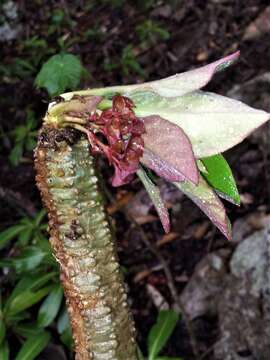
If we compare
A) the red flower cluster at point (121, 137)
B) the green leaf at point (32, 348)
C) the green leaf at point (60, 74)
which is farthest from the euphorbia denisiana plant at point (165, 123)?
the green leaf at point (60, 74)

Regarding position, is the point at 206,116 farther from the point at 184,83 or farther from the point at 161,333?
the point at 161,333

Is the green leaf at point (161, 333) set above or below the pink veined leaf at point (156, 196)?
below

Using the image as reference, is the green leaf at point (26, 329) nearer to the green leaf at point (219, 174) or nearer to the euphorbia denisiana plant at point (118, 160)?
the euphorbia denisiana plant at point (118, 160)

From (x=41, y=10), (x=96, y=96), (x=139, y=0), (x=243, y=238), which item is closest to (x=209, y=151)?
(x=96, y=96)

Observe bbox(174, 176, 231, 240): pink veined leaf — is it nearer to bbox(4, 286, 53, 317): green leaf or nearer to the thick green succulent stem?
the thick green succulent stem

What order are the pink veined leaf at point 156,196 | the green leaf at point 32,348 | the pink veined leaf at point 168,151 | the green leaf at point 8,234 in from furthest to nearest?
the green leaf at point 8,234
the green leaf at point 32,348
the pink veined leaf at point 156,196
the pink veined leaf at point 168,151

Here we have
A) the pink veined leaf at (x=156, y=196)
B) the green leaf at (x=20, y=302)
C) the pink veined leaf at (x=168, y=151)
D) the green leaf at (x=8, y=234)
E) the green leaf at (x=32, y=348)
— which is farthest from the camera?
the green leaf at (x=8, y=234)
